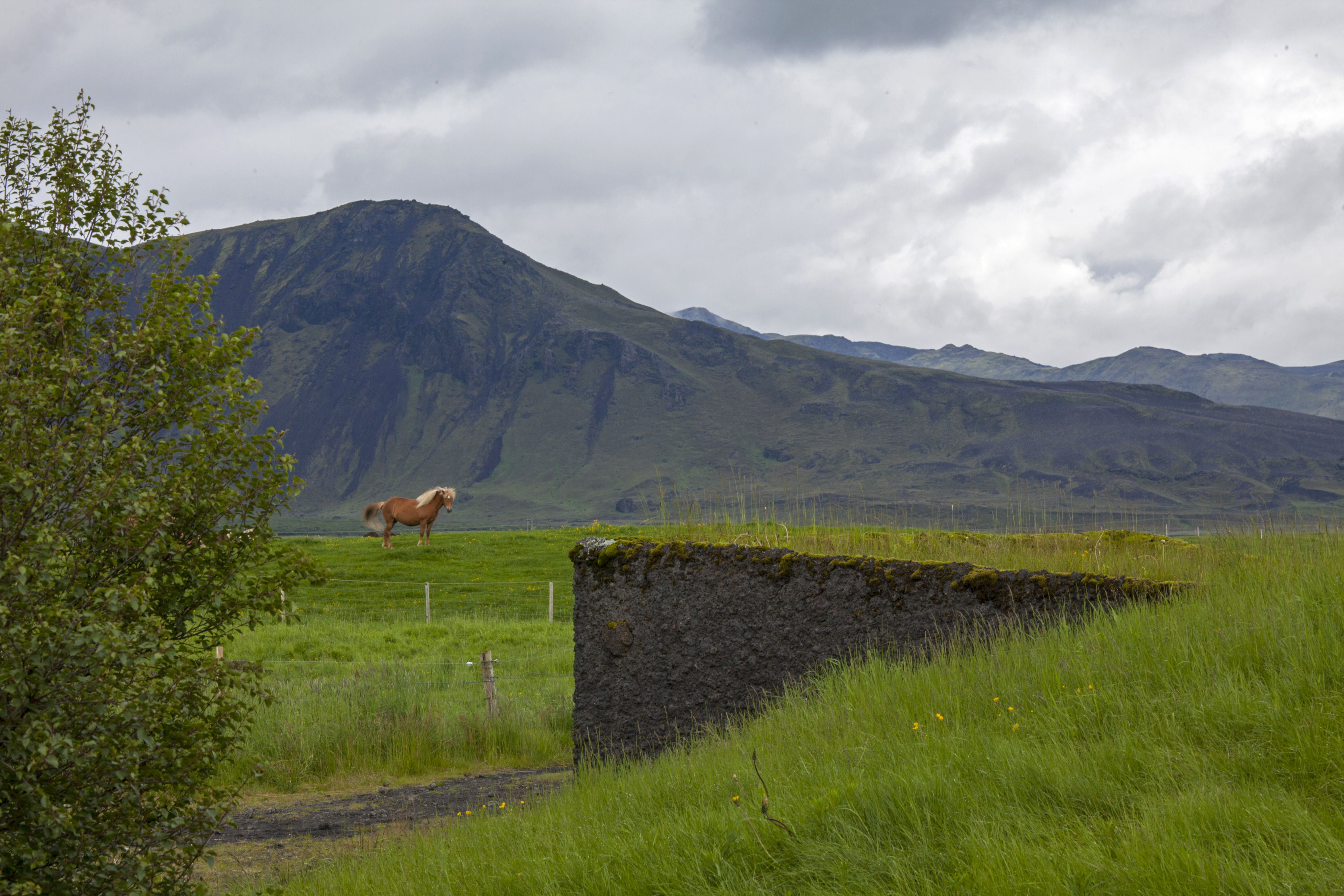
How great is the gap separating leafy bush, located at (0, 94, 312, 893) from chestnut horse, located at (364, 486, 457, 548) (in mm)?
40095

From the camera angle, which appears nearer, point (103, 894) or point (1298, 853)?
point (1298, 853)

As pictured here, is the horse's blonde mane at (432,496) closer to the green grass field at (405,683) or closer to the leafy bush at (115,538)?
the green grass field at (405,683)

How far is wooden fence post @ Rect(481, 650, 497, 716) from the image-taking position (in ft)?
46.3

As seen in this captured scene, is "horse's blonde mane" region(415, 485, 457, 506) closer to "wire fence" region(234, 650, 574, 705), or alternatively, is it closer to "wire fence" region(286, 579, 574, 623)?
"wire fence" region(286, 579, 574, 623)

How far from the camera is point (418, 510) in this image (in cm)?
4831

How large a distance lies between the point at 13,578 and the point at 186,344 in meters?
1.82

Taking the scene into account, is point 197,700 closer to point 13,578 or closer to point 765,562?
point 13,578

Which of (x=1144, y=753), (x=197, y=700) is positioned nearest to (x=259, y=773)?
(x=197, y=700)

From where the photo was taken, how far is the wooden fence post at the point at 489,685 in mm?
14109

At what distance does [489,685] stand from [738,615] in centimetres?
636

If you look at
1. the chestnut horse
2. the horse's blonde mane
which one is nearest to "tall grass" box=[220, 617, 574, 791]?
the chestnut horse

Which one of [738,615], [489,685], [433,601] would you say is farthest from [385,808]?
[433,601]

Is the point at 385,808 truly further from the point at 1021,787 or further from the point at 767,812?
the point at 1021,787

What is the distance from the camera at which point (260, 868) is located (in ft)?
27.3
